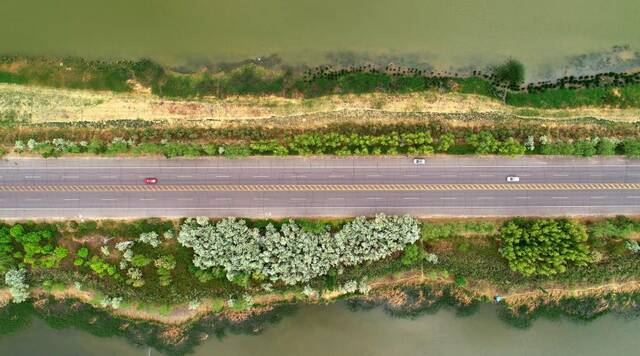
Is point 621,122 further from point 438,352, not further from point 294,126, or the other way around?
point 294,126

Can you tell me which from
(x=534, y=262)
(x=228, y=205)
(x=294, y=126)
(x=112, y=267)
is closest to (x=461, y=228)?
(x=534, y=262)

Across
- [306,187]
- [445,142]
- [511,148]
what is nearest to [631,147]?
[511,148]

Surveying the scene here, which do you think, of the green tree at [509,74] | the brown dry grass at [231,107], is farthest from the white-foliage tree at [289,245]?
the green tree at [509,74]

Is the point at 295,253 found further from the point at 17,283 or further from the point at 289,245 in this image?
the point at 17,283

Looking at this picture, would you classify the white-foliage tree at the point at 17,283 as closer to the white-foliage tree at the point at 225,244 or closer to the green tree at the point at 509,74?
the white-foliage tree at the point at 225,244

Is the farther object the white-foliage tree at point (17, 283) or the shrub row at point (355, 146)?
the white-foliage tree at point (17, 283)

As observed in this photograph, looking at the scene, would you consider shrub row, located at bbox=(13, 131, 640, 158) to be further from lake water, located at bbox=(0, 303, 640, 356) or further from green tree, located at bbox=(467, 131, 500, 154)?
lake water, located at bbox=(0, 303, 640, 356)
